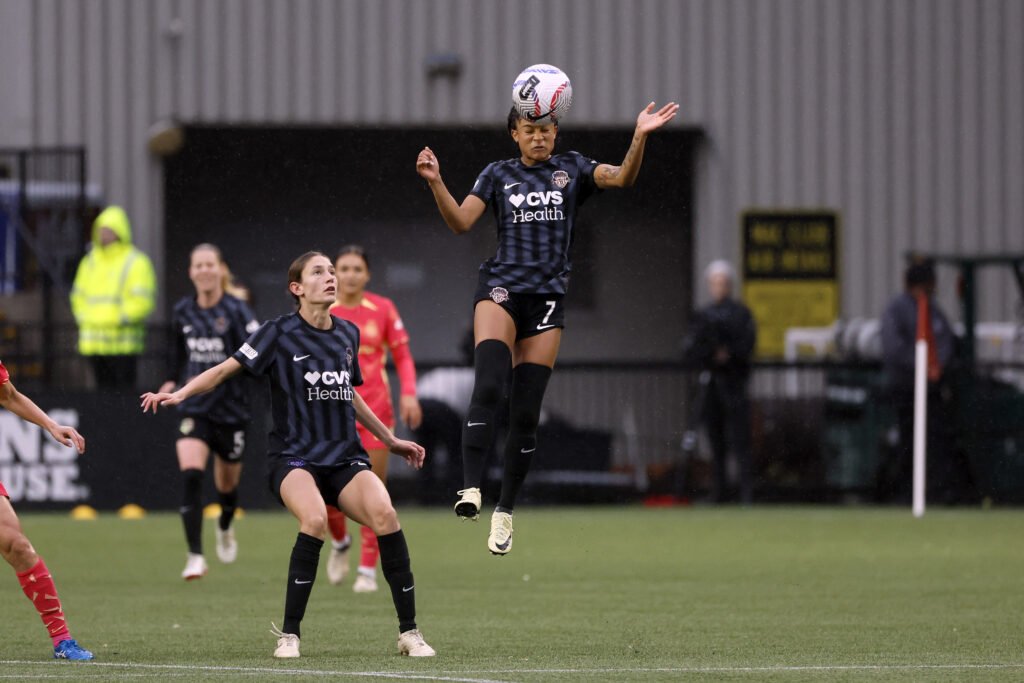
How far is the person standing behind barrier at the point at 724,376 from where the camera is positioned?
17406 mm

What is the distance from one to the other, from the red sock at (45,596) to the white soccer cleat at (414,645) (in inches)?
60.1

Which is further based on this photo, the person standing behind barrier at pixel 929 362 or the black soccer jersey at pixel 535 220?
the person standing behind barrier at pixel 929 362

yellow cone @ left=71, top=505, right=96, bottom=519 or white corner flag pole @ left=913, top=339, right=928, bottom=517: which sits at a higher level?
white corner flag pole @ left=913, top=339, right=928, bottom=517

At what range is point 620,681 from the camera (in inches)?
272

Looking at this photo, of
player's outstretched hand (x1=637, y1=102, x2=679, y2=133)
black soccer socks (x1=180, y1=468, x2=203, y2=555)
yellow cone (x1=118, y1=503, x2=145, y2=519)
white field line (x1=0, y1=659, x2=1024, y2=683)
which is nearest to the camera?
white field line (x1=0, y1=659, x2=1024, y2=683)

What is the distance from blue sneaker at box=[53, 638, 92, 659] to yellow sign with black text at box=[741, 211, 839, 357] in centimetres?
1539

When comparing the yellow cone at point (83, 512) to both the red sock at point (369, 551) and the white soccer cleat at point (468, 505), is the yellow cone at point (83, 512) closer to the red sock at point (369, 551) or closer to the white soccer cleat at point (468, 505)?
the red sock at point (369, 551)

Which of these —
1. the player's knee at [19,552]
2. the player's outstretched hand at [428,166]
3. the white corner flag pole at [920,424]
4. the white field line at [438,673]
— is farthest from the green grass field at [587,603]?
the player's outstretched hand at [428,166]

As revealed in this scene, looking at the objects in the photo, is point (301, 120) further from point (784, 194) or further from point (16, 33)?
point (784, 194)

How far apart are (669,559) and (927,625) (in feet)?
12.8

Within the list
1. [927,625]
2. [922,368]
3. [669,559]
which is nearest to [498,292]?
[927,625]

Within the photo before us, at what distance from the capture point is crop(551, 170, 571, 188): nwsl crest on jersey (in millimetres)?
8438

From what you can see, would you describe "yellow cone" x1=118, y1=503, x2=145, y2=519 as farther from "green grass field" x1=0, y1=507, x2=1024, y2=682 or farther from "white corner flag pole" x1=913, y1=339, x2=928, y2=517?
"white corner flag pole" x1=913, y1=339, x2=928, y2=517

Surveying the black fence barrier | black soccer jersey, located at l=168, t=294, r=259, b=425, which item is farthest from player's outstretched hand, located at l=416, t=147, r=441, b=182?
the black fence barrier
